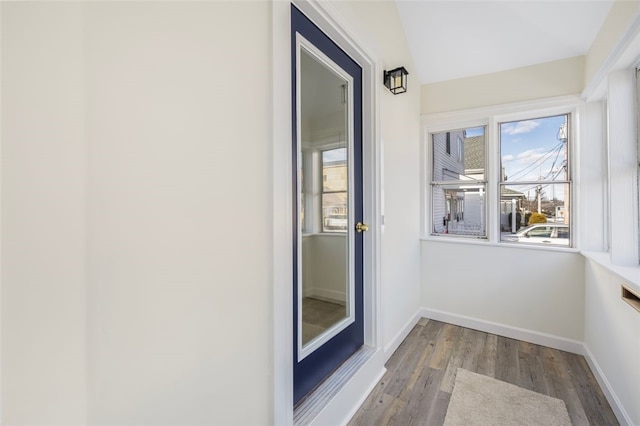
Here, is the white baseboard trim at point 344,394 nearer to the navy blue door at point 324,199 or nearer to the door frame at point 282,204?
the navy blue door at point 324,199

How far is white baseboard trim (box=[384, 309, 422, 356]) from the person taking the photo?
2347 mm

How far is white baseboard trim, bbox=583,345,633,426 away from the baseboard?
4.41ft

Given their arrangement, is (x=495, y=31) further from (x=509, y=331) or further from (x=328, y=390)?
(x=328, y=390)

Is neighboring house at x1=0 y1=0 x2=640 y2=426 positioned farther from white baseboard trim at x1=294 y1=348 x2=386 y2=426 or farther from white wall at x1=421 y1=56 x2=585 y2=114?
white wall at x1=421 y1=56 x2=585 y2=114

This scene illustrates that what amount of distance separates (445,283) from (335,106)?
2.23m

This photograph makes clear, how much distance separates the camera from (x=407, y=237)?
109 inches

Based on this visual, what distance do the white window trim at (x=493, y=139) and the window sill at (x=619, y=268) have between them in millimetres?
218

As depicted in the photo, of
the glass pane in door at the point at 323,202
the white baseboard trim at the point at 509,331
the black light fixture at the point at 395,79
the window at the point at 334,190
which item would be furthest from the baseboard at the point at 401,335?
the black light fixture at the point at 395,79

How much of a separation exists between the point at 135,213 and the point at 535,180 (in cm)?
318

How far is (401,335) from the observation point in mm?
2617

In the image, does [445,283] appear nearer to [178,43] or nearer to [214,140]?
[214,140]

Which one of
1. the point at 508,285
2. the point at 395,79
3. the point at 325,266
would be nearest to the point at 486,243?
the point at 508,285

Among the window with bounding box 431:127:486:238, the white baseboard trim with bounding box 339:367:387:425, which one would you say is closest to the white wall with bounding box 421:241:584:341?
the window with bounding box 431:127:486:238

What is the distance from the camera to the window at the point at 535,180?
8.46ft
